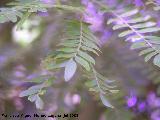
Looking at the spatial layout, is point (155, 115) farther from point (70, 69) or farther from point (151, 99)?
point (70, 69)

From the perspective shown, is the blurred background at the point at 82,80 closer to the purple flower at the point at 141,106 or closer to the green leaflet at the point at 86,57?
the purple flower at the point at 141,106

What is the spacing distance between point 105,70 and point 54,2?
0.45 meters

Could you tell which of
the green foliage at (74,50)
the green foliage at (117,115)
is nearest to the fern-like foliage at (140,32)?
the green foliage at (74,50)

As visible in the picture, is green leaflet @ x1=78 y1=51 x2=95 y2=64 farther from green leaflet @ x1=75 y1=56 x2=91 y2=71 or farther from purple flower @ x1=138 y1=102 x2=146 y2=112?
purple flower @ x1=138 y1=102 x2=146 y2=112

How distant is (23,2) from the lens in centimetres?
74

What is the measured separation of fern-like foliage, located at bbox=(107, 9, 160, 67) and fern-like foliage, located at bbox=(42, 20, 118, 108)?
8 centimetres

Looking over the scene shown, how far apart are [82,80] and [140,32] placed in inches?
17.2

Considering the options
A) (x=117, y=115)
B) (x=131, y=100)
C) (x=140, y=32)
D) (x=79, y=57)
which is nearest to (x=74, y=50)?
(x=79, y=57)

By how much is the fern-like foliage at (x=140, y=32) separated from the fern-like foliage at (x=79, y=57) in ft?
0.25

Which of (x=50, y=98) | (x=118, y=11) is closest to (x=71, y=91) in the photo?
(x=50, y=98)

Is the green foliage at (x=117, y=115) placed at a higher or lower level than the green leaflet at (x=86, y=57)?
lower

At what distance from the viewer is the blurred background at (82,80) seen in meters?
1.01

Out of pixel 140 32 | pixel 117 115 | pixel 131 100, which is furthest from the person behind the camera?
pixel 131 100

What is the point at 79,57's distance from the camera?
2.15 ft
